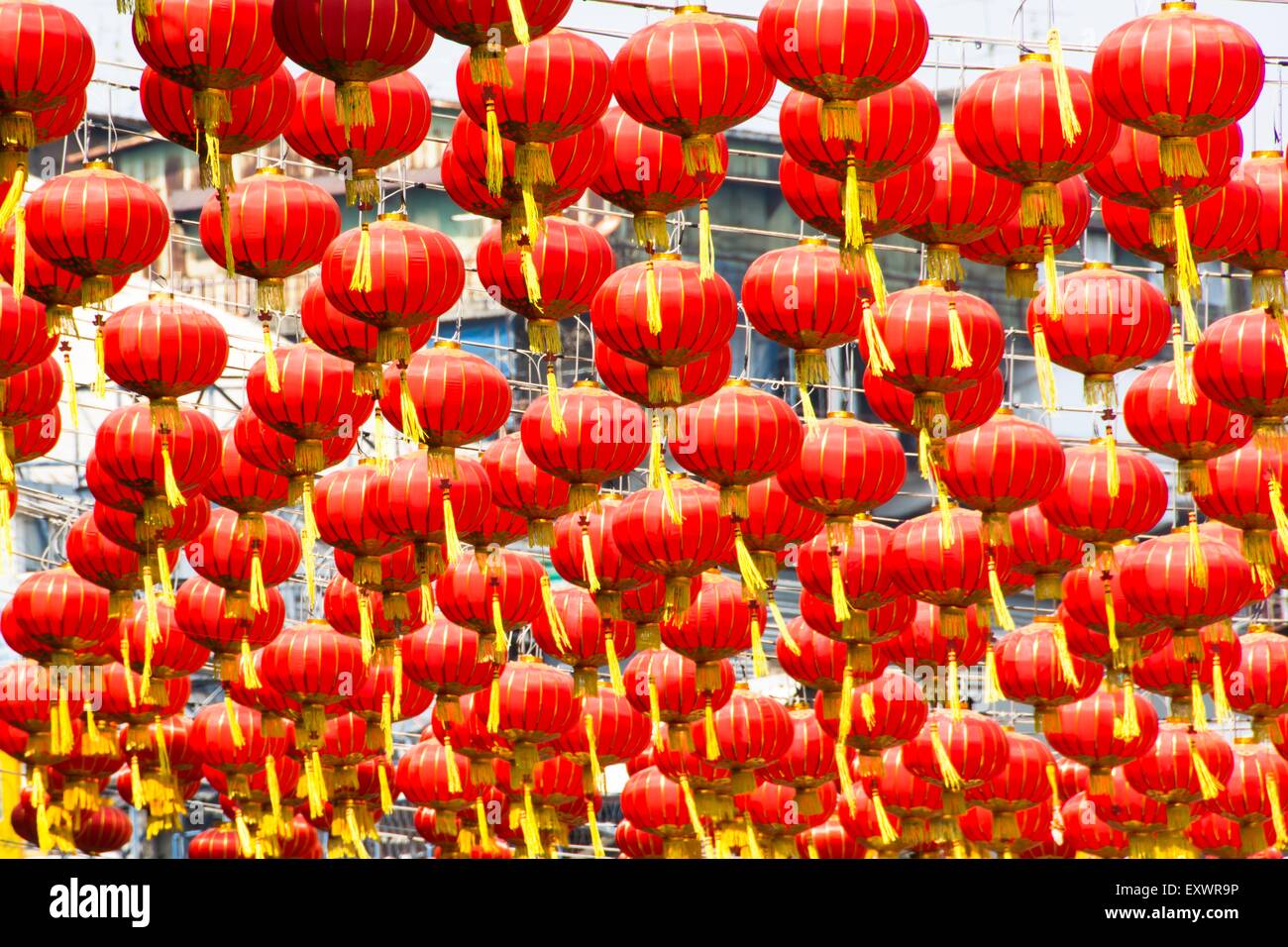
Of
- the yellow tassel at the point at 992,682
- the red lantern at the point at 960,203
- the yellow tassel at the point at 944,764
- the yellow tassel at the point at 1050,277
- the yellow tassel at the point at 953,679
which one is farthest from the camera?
the yellow tassel at the point at 944,764

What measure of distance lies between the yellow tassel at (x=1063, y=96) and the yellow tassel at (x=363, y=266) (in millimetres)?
3230

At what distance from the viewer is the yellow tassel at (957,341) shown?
35.7ft

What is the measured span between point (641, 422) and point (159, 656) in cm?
465

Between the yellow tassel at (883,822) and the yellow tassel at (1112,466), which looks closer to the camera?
the yellow tassel at (1112,466)

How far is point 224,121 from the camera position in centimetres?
922

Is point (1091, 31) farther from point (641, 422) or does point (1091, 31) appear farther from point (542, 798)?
point (542, 798)

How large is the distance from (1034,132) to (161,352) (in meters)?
4.59

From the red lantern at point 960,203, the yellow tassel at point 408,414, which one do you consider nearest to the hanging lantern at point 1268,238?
the red lantern at point 960,203

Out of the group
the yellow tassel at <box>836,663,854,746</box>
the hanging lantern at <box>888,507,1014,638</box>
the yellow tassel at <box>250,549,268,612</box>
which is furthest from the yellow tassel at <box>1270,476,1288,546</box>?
the yellow tassel at <box>250,549,268,612</box>

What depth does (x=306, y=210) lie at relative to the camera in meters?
10.8

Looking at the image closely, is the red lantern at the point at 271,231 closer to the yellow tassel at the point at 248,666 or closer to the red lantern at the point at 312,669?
the yellow tassel at the point at 248,666

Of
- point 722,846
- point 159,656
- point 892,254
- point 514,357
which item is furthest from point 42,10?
point 892,254

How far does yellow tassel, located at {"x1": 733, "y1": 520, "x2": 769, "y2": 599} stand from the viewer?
1186 cm

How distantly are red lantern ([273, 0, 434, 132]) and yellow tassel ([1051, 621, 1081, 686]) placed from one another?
22.9 feet
